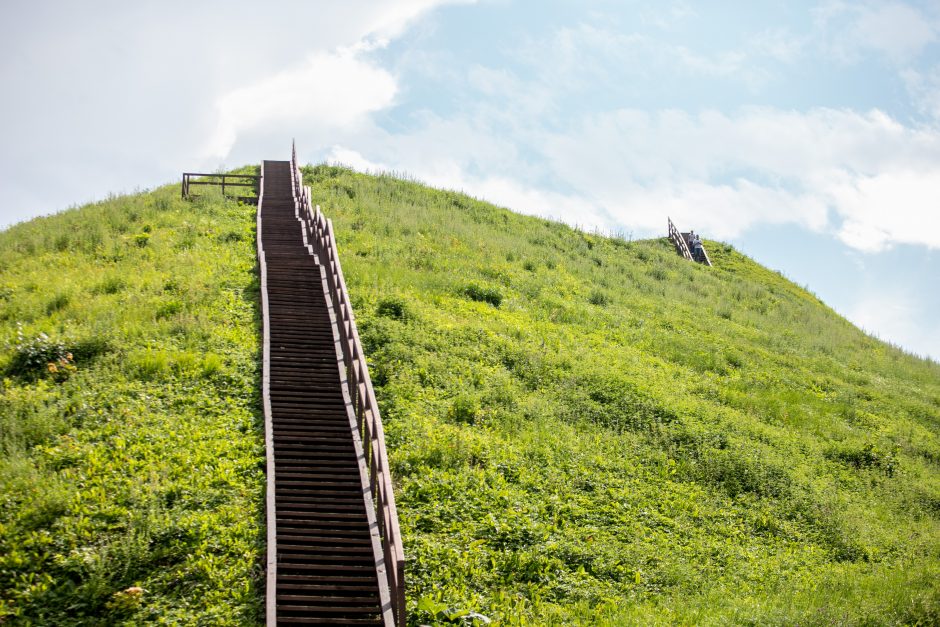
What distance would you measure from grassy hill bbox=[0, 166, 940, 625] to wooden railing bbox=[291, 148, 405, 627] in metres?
0.84

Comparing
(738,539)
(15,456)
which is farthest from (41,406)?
(738,539)

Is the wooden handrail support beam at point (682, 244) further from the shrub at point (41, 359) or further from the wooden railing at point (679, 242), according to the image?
the shrub at point (41, 359)

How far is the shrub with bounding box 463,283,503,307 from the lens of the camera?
24062 mm

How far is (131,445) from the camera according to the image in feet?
41.3

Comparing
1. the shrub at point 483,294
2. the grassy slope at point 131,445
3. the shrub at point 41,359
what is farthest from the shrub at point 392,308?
the shrub at point 41,359

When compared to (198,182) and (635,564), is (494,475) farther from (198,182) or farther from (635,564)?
(198,182)

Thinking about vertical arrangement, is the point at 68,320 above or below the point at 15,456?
above

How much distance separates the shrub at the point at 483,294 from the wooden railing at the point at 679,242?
75.3 feet

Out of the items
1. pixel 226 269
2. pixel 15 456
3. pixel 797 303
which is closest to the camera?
pixel 15 456

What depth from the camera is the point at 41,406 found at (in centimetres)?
1324

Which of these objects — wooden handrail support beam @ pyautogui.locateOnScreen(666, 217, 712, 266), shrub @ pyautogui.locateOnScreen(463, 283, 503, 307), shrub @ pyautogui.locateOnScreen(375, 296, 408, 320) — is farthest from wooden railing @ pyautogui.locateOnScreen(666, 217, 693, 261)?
shrub @ pyautogui.locateOnScreen(375, 296, 408, 320)

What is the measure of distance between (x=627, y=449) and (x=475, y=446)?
3.64 metres

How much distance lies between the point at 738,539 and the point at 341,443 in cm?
736

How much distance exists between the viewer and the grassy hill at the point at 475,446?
1067cm
